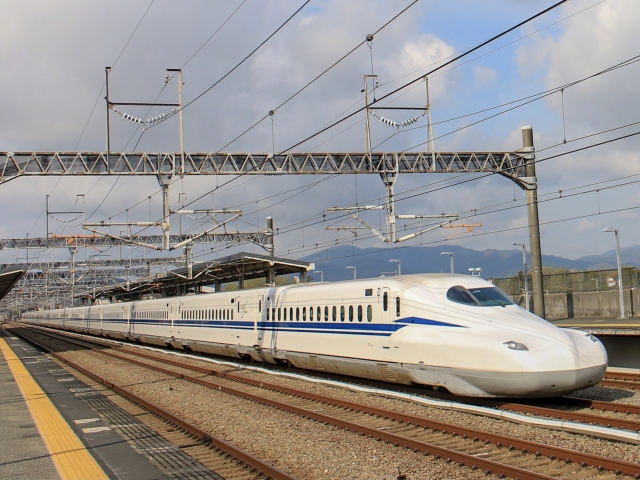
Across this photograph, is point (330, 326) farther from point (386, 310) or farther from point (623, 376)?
point (623, 376)

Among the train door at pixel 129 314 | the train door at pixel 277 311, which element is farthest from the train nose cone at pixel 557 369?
the train door at pixel 129 314

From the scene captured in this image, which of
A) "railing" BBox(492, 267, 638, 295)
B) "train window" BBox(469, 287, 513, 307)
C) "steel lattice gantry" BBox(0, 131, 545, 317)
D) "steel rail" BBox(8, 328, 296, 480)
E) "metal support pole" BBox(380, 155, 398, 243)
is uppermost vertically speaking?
"steel lattice gantry" BBox(0, 131, 545, 317)

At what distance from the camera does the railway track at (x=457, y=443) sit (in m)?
8.65

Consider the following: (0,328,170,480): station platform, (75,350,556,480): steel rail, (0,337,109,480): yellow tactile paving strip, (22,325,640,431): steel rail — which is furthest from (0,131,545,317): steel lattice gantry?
(75,350,556,480): steel rail

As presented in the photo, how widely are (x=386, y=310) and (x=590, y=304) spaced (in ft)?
80.4

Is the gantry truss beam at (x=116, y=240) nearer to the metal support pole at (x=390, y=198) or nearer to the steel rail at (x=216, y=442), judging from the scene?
the metal support pole at (x=390, y=198)

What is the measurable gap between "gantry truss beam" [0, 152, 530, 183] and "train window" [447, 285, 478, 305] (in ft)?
41.4

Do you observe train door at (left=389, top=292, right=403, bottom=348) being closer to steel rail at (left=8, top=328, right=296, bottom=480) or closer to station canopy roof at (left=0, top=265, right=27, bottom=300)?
steel rail at (left=8, top=328, right=296, bottom=480)

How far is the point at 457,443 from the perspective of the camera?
34.6 feet

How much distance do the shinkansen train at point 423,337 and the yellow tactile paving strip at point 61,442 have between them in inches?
275

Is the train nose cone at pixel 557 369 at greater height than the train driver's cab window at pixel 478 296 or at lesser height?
lesser

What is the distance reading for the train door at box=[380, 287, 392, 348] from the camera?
15.7m

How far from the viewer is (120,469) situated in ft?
31.7

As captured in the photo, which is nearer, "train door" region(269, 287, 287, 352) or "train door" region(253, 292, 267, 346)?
"train door" region(269, 287, 287, 352)
